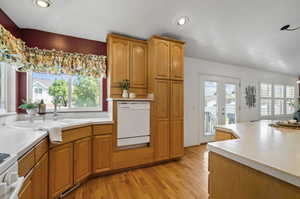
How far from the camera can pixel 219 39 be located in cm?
296

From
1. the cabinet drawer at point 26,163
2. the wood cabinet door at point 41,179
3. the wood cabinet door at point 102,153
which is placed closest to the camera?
the cabinet drawer at point 26,163

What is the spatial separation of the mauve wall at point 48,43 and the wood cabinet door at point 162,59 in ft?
3.49

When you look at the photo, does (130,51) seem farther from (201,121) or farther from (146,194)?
(201,121)

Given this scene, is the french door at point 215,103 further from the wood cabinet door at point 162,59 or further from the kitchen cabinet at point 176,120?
the wood cabinet door at point 162,59

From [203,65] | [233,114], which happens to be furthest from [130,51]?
[233,114]

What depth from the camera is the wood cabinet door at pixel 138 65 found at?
2691mm

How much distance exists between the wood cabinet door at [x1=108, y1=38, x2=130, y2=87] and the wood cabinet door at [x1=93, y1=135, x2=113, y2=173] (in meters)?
0.95

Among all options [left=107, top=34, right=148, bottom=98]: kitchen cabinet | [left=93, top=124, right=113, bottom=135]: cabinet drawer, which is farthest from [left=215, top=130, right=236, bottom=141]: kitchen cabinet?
[left=93, top=124, right=113, bottom=135]: cabinet drawer

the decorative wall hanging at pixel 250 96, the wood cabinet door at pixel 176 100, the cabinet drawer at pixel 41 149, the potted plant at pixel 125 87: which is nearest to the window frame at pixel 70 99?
the potted plant at pixel 125 87

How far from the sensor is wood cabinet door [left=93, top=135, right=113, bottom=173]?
2182mm

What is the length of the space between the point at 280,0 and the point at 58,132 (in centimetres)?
342

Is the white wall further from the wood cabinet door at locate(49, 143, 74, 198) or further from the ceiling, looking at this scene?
the wood cabinet door at locate(49, 143, 74, 198)

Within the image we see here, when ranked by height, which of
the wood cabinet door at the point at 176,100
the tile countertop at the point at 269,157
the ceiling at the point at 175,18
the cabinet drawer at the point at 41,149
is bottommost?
the cabinet drawer at the point at 41,149

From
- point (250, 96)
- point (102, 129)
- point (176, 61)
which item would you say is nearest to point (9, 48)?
point (102, 129)
